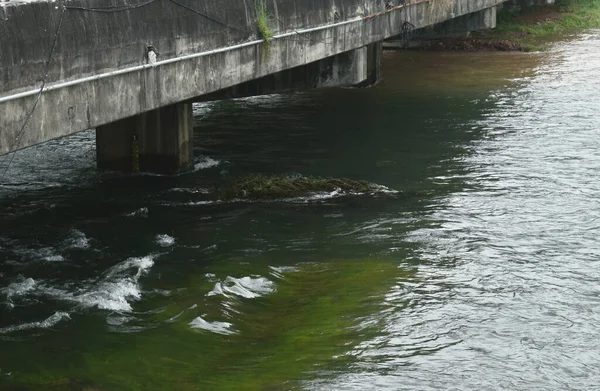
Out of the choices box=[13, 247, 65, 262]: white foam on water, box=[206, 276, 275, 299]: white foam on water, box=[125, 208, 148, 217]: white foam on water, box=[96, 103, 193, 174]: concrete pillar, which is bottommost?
box=[206, 276, 275, 299]: white foam on water

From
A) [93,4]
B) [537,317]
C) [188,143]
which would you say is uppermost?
[93,4]

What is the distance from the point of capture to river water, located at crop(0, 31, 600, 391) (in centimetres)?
1015

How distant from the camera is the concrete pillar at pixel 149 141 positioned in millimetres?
18047

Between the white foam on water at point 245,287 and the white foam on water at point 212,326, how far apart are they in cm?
87

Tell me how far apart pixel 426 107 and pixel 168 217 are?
38.5 ft

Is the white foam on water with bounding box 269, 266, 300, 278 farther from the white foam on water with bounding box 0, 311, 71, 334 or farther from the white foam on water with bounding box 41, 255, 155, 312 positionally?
the white foam on water with bounding box 0, 311, 71, 334

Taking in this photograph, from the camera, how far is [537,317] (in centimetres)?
1138

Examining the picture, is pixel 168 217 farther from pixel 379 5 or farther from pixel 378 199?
pixel 379 5

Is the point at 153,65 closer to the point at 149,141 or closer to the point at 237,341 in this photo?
the point at 237,341

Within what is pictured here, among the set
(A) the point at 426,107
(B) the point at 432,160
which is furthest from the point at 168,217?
(A) the point at 426,107

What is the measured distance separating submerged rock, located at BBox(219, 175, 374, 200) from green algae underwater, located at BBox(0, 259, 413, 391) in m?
3.91

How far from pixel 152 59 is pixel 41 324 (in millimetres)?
3688

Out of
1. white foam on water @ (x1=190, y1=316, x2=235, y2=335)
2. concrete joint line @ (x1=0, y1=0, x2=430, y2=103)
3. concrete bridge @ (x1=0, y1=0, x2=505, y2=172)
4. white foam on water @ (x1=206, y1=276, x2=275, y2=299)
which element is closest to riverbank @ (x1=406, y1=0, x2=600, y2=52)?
concrete bridge @ (x1=0, y1=0, x2=505, y2=172)

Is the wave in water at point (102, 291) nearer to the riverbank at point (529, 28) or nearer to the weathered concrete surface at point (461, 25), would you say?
the weathered concrete surface at point (461, 25)
